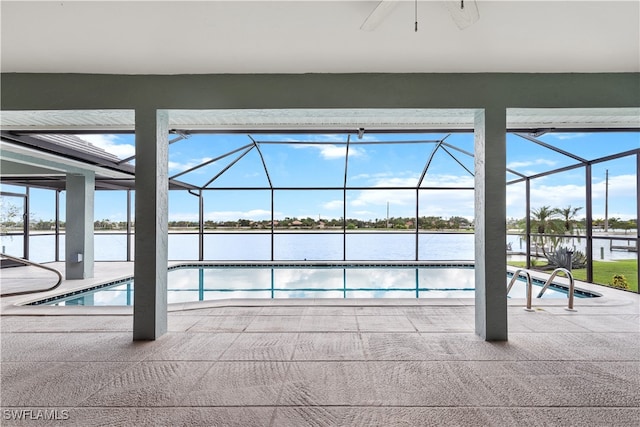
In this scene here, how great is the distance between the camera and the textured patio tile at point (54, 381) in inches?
89.4

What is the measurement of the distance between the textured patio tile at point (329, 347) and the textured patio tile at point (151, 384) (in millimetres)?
856

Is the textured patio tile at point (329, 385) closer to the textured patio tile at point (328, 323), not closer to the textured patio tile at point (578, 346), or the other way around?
the textured patio tile at point (328, 323)

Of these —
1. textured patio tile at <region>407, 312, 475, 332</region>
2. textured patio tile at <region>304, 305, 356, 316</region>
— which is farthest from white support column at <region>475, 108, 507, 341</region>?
textured patio tile at <region>304, 305, 356, 316</region>

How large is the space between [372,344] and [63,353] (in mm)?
2882

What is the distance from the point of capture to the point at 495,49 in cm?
295

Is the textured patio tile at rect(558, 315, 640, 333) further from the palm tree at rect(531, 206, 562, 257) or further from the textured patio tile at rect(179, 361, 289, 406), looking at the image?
the palm tree at rect(531, 206, 562, 257)

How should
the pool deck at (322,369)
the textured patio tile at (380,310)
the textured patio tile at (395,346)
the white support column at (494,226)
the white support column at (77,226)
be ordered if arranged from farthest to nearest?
1. the white support column at (77,226)
2. the textured patio tile at (380,310)
3. the white support column at (494,226)
4. the textured patio tile at (395,346)
5. the pool deck at (322,369)

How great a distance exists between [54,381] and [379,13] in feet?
11.8

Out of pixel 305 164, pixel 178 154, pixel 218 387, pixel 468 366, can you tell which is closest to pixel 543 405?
pixel 468 366

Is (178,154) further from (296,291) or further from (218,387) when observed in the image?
(218,387)

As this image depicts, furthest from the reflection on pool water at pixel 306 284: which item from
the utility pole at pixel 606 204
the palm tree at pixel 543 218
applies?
the utility pole at pixel 606 204

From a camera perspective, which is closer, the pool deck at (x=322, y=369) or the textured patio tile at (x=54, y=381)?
the pool deck at (x=322, y=369)

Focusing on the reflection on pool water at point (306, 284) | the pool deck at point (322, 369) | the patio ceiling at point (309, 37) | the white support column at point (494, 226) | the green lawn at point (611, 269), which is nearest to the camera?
the pool deck at point (322, 369)

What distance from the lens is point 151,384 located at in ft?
8.15
